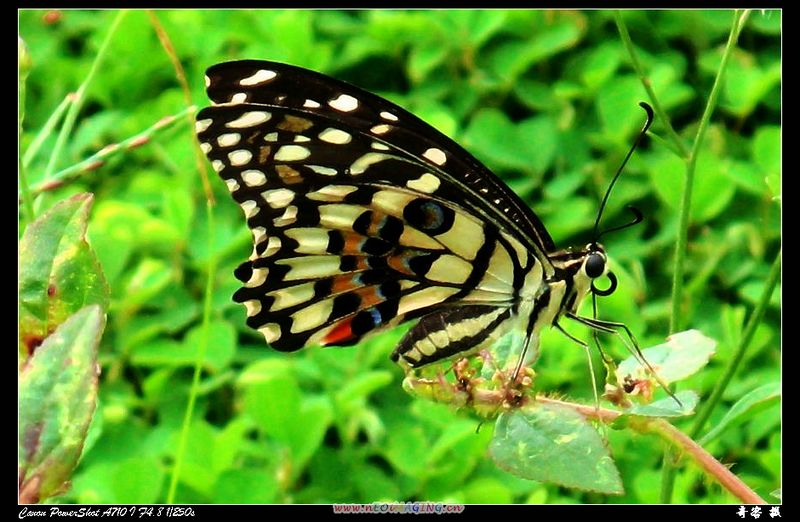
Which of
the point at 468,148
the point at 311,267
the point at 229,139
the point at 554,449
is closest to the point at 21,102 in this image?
the point at 229,139

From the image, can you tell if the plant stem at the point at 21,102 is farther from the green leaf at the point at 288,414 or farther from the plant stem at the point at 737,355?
the green leaf at the point at 288,414

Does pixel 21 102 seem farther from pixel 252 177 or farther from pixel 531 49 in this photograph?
pixel 531 49

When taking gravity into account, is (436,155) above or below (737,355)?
above

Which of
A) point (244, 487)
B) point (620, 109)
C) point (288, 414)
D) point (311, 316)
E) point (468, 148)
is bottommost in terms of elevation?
point (244, 487)

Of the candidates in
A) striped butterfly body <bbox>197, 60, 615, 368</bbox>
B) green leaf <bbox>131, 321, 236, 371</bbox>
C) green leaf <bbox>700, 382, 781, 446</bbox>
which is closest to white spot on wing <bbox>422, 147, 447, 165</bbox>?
striped butterfly body <bbox>197, 60, 615, 368</bbox>

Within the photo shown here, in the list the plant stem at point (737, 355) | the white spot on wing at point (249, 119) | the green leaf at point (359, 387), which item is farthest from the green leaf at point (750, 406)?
the green leaf at point (359, 387)

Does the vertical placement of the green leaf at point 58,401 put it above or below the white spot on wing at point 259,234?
below

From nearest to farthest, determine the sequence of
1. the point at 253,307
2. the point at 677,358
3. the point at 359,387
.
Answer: the point at 677,358 < the point at 253,307 < the point at 359,387

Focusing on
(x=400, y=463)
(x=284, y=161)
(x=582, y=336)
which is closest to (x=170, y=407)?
(x=400, y=463)
